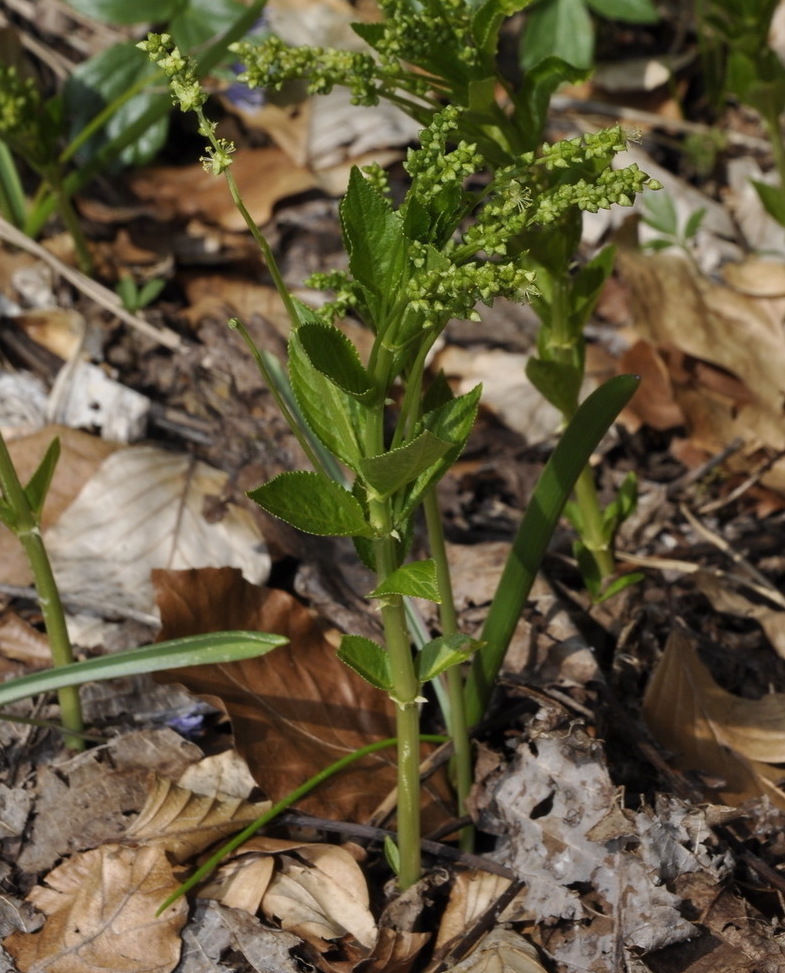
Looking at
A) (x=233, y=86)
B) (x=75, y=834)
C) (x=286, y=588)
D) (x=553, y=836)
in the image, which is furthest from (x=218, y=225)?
(x=553, y=836)

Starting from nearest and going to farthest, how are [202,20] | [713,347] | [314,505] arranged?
[314,505], [713,347], [202,20]

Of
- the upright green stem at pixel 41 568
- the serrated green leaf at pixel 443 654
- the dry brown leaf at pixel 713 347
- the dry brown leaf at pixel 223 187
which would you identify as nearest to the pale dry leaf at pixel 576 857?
the serrated green leaf at pixel 443 654

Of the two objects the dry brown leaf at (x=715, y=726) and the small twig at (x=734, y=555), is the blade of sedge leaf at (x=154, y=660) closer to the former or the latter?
the dry brown leaf at (x=715, y=726)

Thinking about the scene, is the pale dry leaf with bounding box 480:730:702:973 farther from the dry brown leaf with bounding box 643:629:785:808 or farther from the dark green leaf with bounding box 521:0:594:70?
the dark green leaf with bounding box 521:0:594:70

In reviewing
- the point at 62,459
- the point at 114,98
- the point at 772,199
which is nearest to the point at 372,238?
the point at 62,459

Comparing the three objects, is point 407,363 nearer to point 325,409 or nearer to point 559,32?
point 325,409

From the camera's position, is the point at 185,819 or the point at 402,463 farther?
the point at 185,819
